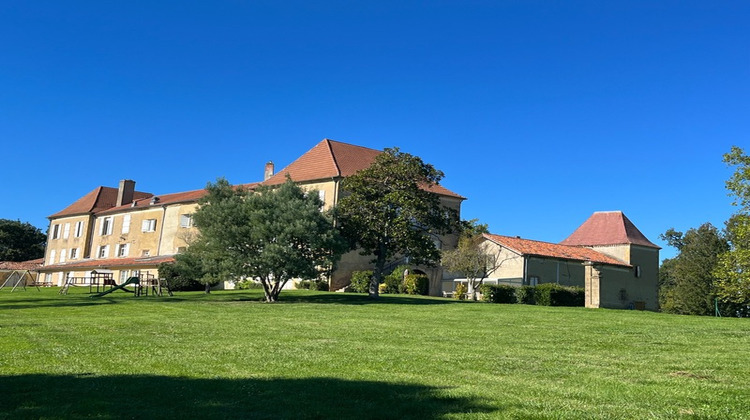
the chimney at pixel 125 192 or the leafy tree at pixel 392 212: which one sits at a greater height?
the chimney at pixel 125 192

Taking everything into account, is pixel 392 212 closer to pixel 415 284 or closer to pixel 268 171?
pixel 415 284

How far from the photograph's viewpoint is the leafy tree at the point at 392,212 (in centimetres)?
3297

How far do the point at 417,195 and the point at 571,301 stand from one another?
32.3 ft

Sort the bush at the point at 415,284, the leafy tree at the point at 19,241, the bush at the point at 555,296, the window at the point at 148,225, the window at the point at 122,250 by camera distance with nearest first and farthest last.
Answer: the bush at the point at 555,296, the bush at the point at 415,284, the window at the point at 148,225, the window at the point at 122,250, the leafy tree at the point at 19,241

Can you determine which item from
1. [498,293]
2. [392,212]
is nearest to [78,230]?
[392,212]

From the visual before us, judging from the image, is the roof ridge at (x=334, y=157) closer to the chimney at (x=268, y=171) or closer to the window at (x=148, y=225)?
the chimney at (x=268, y=171)

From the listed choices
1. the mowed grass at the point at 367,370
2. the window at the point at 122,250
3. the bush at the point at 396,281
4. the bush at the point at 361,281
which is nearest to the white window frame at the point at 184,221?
the window at the point at 122,250

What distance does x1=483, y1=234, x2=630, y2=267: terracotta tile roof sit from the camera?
43.2 m

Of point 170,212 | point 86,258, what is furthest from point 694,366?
point 86,258

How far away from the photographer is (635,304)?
4791 cm

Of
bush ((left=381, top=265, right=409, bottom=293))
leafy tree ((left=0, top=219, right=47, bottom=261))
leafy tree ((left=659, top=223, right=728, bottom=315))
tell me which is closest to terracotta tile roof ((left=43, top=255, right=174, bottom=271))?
bush ((left=381, top=265, right=409, bottom=293))

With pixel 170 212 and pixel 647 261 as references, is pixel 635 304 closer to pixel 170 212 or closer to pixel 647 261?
pixel 647 261

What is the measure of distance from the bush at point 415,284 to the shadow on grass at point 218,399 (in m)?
30.6

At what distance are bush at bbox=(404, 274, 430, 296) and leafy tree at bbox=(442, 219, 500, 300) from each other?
7.64 feet
